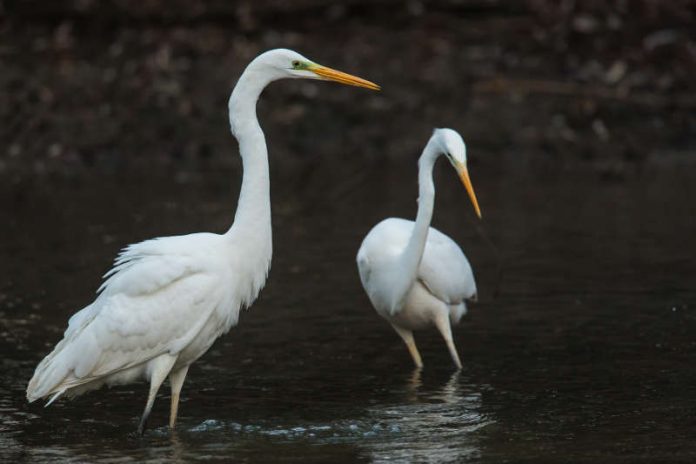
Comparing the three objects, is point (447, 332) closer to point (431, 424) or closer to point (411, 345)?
point (411, 345)

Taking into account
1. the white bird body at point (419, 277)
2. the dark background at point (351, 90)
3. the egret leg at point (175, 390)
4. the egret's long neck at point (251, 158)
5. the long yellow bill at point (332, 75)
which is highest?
the dark background at point (351, 90)

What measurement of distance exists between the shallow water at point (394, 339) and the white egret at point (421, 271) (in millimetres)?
365

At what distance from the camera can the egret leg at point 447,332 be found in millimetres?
9500

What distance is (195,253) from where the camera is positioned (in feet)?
25.6

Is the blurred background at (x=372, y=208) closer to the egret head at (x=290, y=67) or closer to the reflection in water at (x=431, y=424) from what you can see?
the reflection in water at (x=431, y=424)

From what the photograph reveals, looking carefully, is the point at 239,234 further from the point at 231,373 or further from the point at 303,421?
the point at 231,373

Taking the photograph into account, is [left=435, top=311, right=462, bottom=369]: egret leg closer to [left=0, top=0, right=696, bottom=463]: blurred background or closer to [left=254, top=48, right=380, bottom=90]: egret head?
[left=0, top=0, right=696, bottom=463]: blurred background

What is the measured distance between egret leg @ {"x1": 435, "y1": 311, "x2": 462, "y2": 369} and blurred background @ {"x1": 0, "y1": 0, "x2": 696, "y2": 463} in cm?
23

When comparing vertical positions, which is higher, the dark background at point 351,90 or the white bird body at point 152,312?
the dark background at point 351,90

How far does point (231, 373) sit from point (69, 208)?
7.77 m

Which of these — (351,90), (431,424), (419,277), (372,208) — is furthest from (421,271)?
(351,90)

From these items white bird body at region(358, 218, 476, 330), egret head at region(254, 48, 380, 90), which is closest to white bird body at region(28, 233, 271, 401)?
egret head at region(254, 48, 380, 90)

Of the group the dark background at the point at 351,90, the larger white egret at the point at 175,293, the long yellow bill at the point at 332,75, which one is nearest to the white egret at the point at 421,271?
the long yellow bill at the point at 332,75

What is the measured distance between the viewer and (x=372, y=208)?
16.4 m
